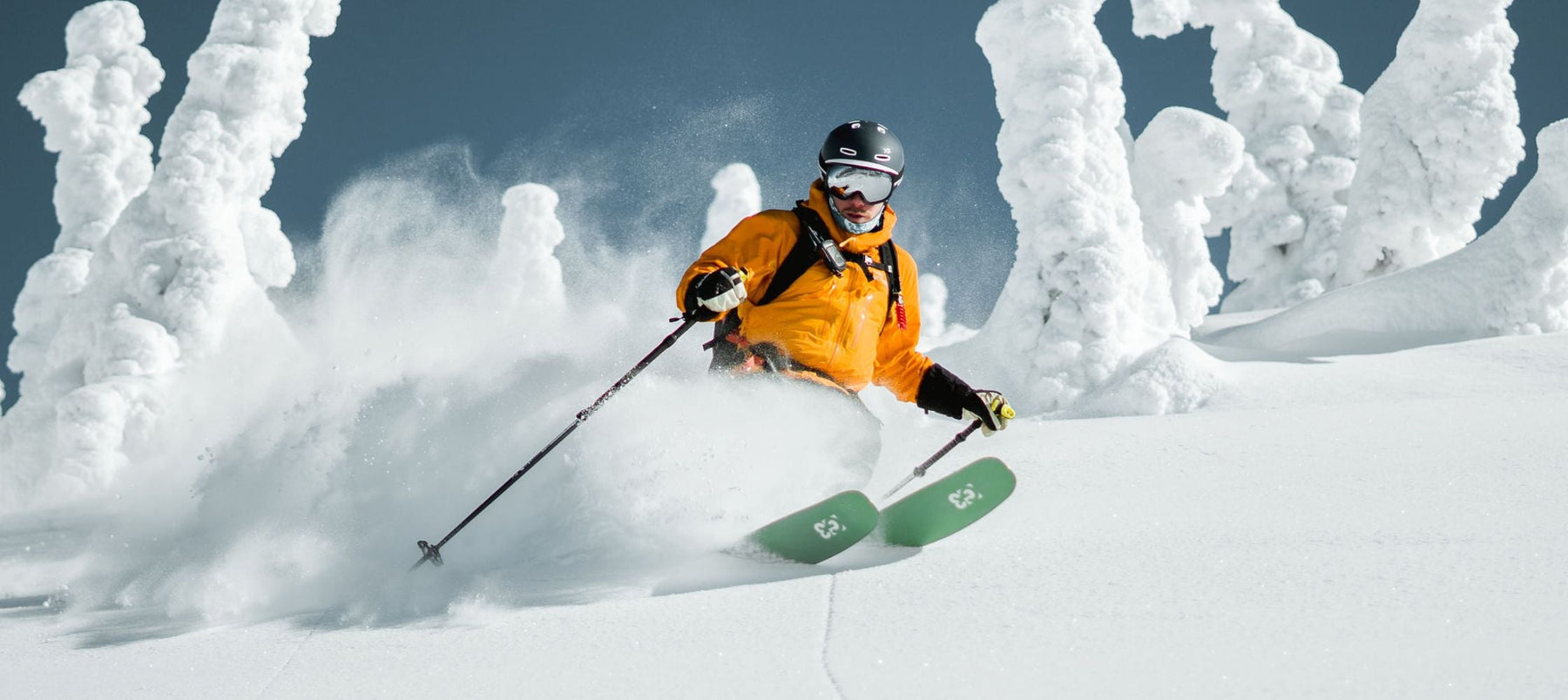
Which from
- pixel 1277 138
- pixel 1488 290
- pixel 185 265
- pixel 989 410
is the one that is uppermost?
pixel 185 265

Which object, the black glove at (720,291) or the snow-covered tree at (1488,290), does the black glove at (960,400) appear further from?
the snow-covered tree at (1488,290)

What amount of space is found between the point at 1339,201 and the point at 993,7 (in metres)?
16.8

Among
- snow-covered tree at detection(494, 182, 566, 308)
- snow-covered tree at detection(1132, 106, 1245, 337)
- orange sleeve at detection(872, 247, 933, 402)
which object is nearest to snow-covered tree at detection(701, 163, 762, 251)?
snow-covered tree at detection(494, 182, 566, 308)

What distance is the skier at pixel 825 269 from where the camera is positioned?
15.9 ft

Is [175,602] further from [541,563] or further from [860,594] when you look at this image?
[860,594]

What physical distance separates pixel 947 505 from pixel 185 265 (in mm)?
18665

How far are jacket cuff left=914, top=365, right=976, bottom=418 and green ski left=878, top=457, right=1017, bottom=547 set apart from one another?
0.75 metres

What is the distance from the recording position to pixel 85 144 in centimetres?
2319

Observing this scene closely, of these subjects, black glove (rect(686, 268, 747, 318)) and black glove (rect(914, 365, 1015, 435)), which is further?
black glove (rect(914, 365, 1015, 435))

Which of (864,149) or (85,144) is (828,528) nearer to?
(864,149)

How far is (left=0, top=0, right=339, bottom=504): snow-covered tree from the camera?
1816 centimetres

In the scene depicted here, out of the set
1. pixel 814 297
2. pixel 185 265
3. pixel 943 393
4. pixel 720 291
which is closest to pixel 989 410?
pixel 943 393

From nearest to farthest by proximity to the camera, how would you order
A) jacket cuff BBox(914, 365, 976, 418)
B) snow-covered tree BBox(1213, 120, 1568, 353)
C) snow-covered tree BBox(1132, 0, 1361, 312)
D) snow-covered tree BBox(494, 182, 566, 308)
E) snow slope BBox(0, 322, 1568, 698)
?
snow slope BBox(0, 322, 1568, 698) < jacket cuff BBox(914, 365, 976, 418) < snow-covered tree BBox(1213, 120, 1568, 353) < snow-covered tree BBox(1132, 0, 1361, 312) < snow-covered tree BBox(494, 182, 566, 308)

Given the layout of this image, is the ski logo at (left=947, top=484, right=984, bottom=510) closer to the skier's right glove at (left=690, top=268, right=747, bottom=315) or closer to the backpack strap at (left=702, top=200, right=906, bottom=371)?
the backpack strap at (left=702, top=200, right=906, bottom=371)
